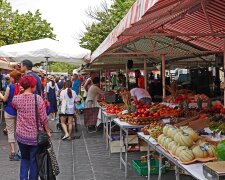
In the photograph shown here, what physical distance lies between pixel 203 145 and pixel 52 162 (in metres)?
2.52

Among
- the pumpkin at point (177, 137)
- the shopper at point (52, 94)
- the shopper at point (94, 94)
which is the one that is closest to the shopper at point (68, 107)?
the shopper at point (94, 94)

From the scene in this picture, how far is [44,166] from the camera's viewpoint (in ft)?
19.2

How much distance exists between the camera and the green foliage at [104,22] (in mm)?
29359

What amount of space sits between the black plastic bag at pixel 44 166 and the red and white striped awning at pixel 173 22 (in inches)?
80.2

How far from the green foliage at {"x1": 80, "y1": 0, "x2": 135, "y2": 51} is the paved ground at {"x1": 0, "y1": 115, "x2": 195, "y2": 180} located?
18.9 meters

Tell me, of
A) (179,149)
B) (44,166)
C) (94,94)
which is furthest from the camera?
(94,94)

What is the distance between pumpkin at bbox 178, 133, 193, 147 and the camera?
14.4 feet

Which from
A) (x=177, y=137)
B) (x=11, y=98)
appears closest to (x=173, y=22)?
(x=11, y=98)

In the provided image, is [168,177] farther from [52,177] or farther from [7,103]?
[7,103]

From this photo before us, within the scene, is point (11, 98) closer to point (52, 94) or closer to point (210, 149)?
point (210, 149)

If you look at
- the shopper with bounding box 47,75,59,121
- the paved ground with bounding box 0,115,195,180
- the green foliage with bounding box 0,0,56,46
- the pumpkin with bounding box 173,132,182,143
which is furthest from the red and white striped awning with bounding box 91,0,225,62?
the green foliage with bounding box 0,0,56,46

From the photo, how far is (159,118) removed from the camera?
7.27 metres

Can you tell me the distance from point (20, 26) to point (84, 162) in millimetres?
29739

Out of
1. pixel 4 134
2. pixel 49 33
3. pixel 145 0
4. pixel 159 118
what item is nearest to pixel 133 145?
pixel 159 118
